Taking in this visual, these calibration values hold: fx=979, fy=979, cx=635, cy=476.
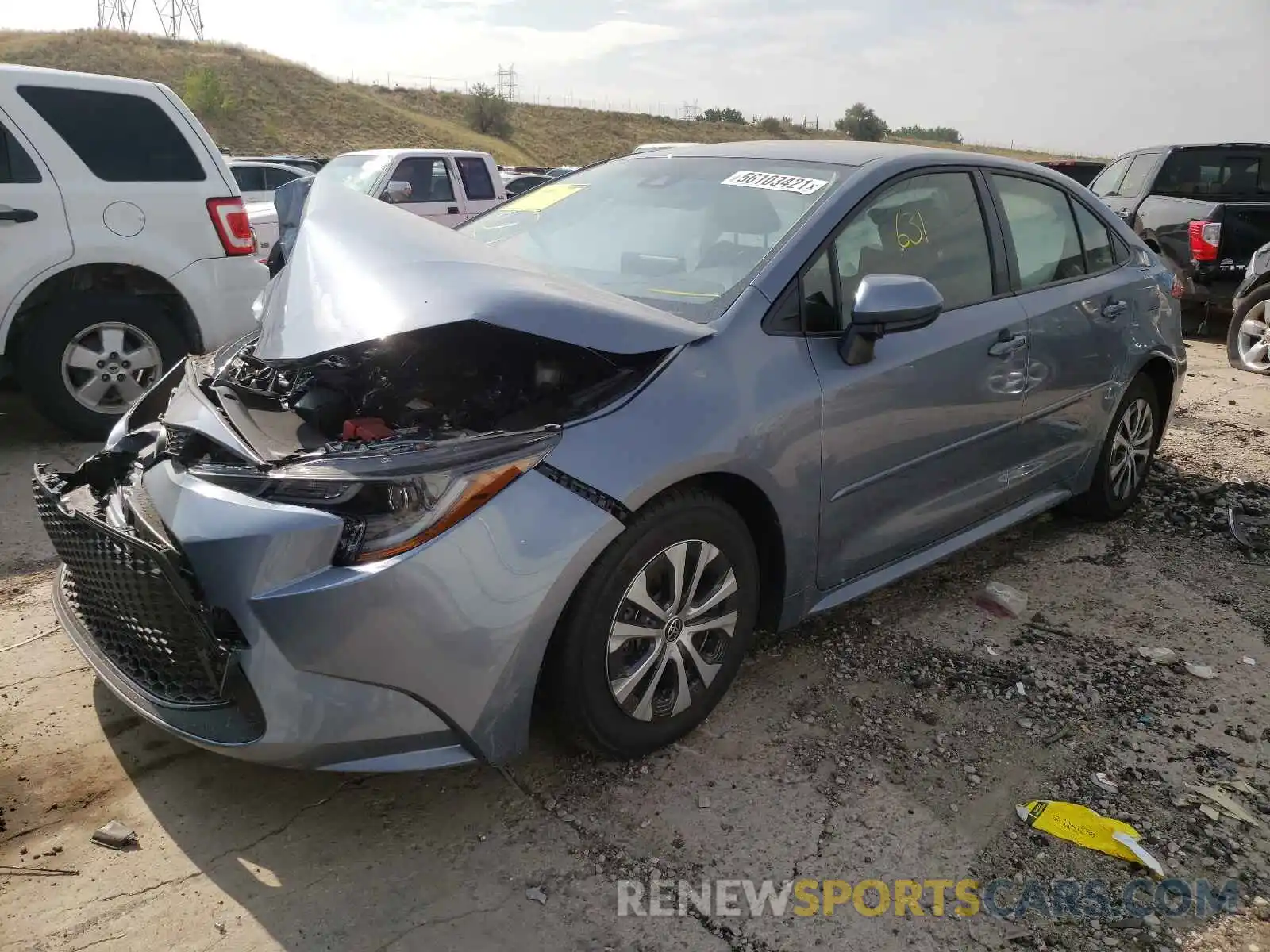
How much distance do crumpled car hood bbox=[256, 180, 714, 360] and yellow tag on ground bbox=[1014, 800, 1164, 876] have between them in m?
1.57

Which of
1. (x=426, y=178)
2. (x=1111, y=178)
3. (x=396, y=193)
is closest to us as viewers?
(x=1111, y=178)

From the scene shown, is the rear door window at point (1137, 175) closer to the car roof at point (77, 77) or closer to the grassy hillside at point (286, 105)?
the car roof at point (77, 77)

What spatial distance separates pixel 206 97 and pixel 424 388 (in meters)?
48.0

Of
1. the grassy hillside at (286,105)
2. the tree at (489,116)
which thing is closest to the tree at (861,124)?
the grassy hillside at (286,105)

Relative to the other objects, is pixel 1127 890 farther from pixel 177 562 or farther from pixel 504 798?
pixel 177 562

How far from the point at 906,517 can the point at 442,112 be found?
62.7 m

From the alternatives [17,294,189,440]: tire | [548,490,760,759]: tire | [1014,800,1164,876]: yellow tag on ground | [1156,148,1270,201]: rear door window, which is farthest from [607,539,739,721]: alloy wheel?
[1156,148,1270,201]: rear door window

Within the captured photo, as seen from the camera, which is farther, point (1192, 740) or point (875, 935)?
point (1192, 740)

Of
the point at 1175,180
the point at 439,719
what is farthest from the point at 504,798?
the point at 1175,180

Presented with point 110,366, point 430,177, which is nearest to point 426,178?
point 430,177

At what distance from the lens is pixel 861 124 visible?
57.8m

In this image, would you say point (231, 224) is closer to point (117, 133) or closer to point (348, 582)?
point (117, 133)

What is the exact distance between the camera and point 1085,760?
2857mm

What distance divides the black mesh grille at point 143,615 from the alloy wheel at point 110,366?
10.3 ft
